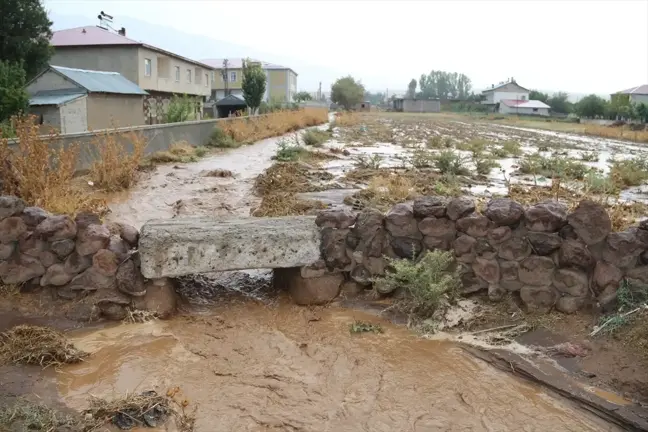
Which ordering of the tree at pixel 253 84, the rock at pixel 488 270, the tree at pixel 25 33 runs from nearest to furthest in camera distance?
1. the rock at pixel 488 270
2. the tree at pixel 25 33
3. the tree at pixel 253 84

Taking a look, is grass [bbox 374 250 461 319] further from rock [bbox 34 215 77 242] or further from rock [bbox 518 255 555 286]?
rock [bbox 34 215 77 242]

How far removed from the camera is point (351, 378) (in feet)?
14.7

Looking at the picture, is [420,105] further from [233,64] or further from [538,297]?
[538,297]

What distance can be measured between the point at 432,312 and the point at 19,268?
3.75 m

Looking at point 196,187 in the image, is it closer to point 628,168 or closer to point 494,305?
point 494,305

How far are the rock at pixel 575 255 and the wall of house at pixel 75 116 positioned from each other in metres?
20.5

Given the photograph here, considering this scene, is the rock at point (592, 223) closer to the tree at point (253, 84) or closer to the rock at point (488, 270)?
the rock at point (488, 270)

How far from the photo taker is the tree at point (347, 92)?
94500 millimetres

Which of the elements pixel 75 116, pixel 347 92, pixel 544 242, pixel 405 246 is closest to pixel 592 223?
pixel 544 242

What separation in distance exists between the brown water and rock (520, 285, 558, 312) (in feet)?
3.04

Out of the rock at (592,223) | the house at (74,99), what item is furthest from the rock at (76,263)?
the house at (74,99)

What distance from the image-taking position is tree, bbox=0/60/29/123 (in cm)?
1748

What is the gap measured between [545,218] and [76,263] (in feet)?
13.9

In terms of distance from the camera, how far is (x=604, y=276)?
512 cm
